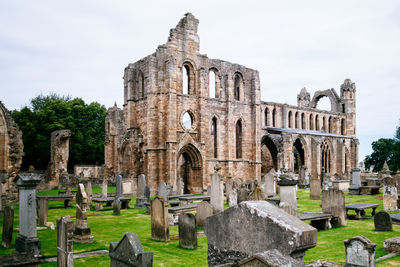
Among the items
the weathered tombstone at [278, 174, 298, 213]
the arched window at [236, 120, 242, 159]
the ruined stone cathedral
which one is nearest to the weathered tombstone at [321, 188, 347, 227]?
the weathered tombstone at [278, 174, 298, 213]

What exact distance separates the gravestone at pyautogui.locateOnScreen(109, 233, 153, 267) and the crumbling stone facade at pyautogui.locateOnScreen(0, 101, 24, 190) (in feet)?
57.6

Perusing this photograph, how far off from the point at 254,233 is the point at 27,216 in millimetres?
6392

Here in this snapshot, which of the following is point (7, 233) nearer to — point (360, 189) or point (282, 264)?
point (282, 264)

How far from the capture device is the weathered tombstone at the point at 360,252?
6.29 metres

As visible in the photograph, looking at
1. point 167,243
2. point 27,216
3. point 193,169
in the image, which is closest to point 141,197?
point 167,243

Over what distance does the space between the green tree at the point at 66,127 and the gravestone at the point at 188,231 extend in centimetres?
3820

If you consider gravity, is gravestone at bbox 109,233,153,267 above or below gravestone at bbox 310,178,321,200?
above

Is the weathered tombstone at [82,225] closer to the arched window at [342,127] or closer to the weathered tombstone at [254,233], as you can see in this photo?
the weathered tombstone at [254,233]

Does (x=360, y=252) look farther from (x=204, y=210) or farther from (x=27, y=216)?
(x=27, y=216)

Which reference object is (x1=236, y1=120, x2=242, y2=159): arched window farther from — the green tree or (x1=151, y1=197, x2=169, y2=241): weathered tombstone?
the green tree

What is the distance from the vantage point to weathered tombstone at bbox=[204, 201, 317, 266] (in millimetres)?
3408

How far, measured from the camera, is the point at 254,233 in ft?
12.3

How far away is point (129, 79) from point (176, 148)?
24.1ft

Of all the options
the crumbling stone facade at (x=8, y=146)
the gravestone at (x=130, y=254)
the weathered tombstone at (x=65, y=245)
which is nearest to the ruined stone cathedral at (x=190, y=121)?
the crumbling stone facade at (x=8, y=146)
